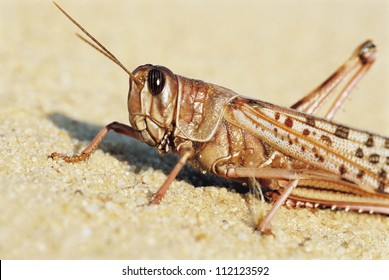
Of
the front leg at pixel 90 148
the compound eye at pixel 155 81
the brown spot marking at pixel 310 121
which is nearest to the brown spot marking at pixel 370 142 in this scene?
the brown spot marking at pixel 310 121

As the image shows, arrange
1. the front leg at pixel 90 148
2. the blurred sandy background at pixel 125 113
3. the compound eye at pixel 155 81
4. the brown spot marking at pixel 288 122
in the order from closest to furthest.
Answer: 1. the blurred sandy background at pixel 125 113
2. the compound eye at pixel 155 81
3. the brown spot marking at pixel 288 122
4. the front leg at pixel 90 148

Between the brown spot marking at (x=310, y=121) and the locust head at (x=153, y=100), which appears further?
the brown spot marking at (x=310, y=121)

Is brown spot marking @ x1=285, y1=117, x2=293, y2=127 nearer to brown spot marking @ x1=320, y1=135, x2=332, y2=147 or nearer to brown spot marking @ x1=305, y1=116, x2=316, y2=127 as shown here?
brown spot marking @ x1=305, y1=116, x2=316, y2=127

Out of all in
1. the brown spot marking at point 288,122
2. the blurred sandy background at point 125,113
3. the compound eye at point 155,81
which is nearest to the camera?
the blurred sandy background at point 125,113

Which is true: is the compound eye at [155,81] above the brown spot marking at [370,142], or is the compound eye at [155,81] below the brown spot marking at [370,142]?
below

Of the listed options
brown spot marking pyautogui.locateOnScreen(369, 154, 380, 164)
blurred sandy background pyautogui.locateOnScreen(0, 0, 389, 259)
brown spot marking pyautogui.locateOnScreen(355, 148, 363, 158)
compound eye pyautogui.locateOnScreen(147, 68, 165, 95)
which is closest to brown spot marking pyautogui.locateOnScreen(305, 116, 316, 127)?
brown spot marking pyautogui.locateOnScreen(355, 148, 363, 158)

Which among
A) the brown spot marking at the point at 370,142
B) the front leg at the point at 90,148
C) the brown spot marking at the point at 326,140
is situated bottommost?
the front leg at the point at 90,148

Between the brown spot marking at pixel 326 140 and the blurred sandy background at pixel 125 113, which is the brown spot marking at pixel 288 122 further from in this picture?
the blurred sandy background at pixel 125 113

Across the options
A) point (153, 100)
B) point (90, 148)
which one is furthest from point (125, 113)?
point (153, 100)
